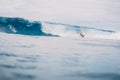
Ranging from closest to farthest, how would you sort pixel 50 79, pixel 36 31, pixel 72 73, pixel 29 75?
pixel 50 79, pixel 29 75, pixel 72 73, pixel 36 31

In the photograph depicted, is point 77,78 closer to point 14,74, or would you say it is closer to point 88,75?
point 88,75

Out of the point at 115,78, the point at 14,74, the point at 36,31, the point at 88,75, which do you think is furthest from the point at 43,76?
the point at 36,31

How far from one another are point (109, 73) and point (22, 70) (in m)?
3.44

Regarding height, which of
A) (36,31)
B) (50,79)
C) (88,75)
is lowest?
(50,79)

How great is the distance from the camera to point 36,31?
19762cm

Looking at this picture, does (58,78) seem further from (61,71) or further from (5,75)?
(5,75)

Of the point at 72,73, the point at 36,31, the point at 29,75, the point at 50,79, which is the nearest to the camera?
the point at 50,79

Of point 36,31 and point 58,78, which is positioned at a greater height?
point 36,31

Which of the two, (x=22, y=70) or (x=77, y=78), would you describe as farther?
(x=22, y=70)

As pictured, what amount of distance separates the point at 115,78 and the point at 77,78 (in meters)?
1.42

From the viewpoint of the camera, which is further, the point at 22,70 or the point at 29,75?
the point at 22,70

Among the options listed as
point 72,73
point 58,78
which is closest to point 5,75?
point 58,78

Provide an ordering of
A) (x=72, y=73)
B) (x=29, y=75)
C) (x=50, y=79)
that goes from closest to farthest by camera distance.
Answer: (x=50, y=79)
(x=29, y=75)
(x=72, y=73)

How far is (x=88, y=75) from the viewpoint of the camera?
26.6 feet
